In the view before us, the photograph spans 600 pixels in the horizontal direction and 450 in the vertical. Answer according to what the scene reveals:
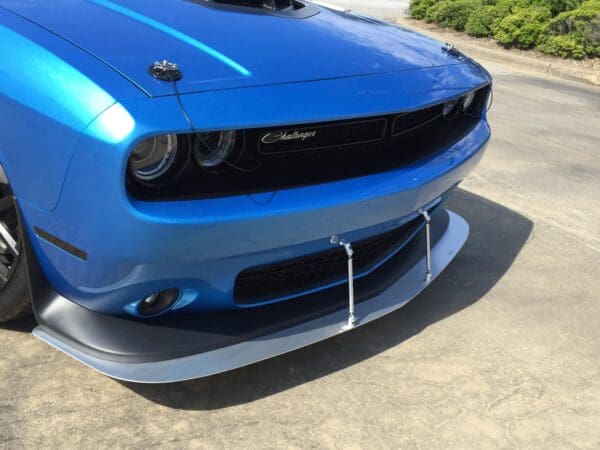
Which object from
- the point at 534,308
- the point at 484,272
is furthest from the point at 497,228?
the point at 534,308

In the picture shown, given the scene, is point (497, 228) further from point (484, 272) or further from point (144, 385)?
point (144, 385)

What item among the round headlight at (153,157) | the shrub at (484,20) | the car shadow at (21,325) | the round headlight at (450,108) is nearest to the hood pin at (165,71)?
the round headlight at (153,157)

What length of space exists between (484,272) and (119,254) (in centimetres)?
199

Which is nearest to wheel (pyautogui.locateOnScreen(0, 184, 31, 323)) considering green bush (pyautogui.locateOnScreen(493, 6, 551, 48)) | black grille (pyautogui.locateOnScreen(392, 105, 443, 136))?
black grille (pyautogui.locateOnScreen(392, 105, 443, 136))

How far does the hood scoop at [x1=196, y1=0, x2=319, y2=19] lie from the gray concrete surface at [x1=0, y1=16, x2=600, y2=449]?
1.28 metres

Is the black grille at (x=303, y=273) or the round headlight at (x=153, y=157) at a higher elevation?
the round headlight at (x=153, y=157)

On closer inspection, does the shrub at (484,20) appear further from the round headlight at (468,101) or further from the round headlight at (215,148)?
the round headlight at (215,148)

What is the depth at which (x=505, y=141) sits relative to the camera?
5.34m

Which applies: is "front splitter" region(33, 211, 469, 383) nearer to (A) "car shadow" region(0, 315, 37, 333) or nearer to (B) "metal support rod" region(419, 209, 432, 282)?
(B) "metal support rod" region(419, 209, 432, 282)

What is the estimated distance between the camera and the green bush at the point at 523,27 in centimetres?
973

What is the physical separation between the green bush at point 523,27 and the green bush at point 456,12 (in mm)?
909

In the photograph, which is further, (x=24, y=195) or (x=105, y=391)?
(x=105, y=391)

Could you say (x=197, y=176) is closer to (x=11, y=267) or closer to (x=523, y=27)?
(x=11, y=267)

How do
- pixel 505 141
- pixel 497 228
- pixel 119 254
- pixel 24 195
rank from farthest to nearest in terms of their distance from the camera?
pixel 505 141, pixel 497 228, pixel 24 195, pixel 119 254
